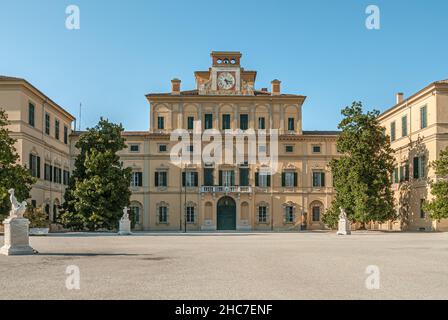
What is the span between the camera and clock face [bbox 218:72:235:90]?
5872 centimetres

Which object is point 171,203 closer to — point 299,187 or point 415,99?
point 299,187

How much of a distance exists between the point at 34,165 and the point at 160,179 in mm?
14777

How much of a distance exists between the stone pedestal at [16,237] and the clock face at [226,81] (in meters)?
39.9

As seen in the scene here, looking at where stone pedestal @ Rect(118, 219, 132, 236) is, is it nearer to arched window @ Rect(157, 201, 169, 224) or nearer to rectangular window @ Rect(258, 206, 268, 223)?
arched window @ Rect(157, 201, 169, 224)

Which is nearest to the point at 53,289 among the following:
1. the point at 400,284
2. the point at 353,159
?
the point at 400,284

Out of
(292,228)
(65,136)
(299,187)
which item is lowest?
(292,228)

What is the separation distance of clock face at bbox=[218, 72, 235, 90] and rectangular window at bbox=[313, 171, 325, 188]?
11.4m

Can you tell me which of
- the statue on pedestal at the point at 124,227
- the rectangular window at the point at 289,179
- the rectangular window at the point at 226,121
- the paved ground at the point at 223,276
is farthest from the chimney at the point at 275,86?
the paved ground at the point at 223,276

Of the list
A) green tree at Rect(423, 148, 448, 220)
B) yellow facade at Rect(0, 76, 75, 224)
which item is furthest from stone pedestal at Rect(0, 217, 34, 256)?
green tree at Rect(423, 148, 448, 220)

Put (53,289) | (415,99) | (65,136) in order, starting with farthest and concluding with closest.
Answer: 1. (65,136)
2. (415,99)
3. (53,289)

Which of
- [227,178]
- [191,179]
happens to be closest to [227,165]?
[227,178]
